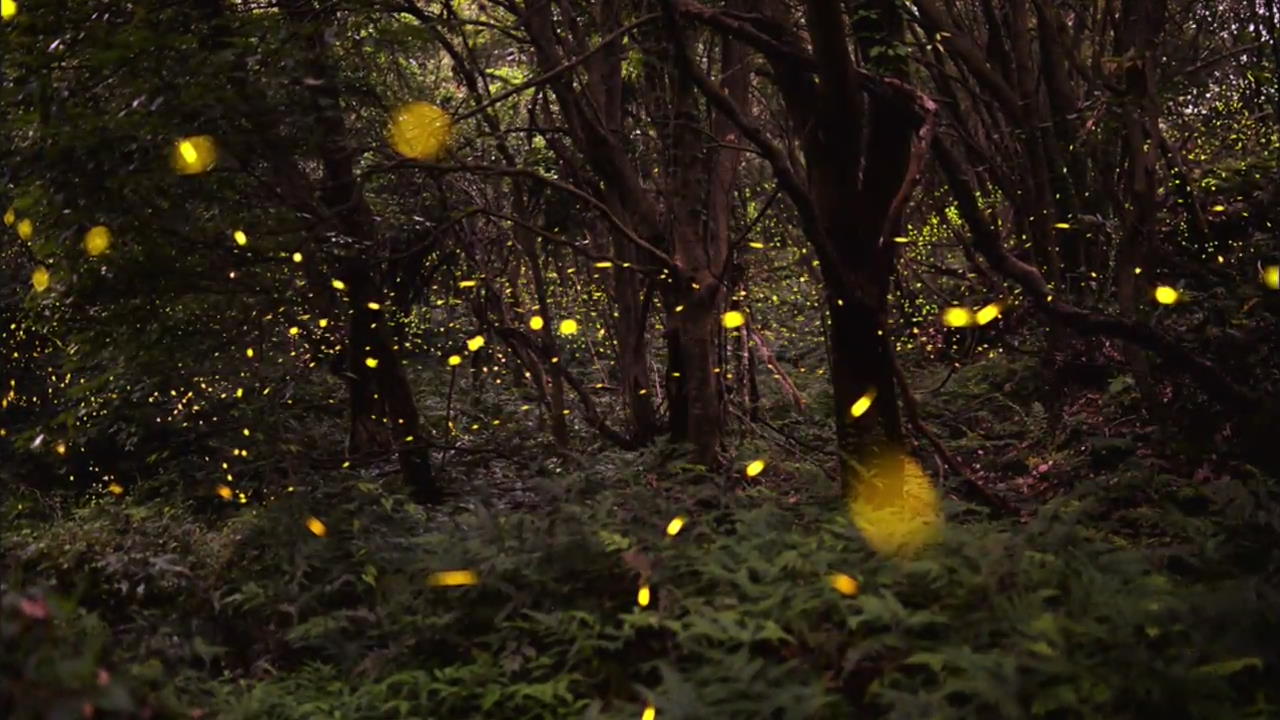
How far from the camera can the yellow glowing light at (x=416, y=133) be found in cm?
925

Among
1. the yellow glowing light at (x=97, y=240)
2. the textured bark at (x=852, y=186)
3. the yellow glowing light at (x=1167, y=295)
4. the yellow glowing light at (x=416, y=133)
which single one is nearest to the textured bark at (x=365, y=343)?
the yellow glowing light at (x=416, y=133)

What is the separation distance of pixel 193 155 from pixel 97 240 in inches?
35.3

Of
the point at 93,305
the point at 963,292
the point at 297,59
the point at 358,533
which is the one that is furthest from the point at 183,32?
the point at 963,292

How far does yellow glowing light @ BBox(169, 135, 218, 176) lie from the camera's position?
7059 mm

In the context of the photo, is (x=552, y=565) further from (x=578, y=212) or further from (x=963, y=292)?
(x=963, y=292)

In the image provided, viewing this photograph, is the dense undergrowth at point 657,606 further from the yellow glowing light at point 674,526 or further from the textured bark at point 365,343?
the textured bark at point 365,343

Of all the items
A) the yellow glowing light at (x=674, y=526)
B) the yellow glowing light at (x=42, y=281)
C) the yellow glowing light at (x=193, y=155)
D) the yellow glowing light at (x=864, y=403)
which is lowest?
the yellow glowing light at (x=674, y=526)

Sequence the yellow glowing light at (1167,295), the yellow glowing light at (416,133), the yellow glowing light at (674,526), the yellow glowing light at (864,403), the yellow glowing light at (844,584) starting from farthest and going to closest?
the yellow glowing light at (416,133) → the yellow glowing light at (1167,295) → the yellow glowing light at (864,403) → the yellow glowing light at (674,526) → the yellow glowing light at (844,584)

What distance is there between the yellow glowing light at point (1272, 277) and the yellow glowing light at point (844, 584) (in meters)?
4.58

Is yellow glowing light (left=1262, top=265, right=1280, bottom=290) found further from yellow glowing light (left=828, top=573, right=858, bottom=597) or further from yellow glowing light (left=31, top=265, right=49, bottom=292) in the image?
yellow glowing light (left=31, top=265, right=49, bottom=292)

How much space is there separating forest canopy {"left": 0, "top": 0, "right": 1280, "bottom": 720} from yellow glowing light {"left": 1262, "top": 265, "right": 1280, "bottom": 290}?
0.12 feet

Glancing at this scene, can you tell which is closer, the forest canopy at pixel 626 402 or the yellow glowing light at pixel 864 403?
the forest canopy at pixel 626 402

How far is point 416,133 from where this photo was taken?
31.0 feet

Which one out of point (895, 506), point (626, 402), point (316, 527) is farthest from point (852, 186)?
point (316, 527)
